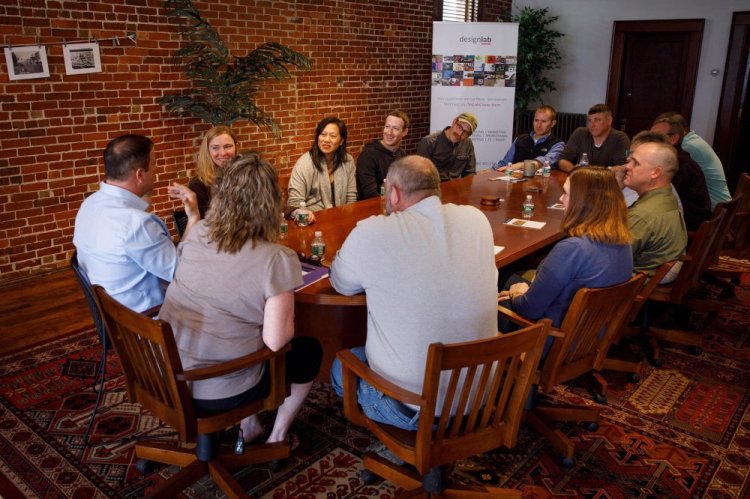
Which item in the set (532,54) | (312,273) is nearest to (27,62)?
(312,273)

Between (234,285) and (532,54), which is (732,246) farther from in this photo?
(532,54)

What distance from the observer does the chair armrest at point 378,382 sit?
1859mm

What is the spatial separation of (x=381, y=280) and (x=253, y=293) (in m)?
0.41

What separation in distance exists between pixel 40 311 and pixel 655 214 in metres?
3.73

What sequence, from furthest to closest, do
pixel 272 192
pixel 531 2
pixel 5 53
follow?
pixel 531 2
pixel 5 53
pixel 272 192

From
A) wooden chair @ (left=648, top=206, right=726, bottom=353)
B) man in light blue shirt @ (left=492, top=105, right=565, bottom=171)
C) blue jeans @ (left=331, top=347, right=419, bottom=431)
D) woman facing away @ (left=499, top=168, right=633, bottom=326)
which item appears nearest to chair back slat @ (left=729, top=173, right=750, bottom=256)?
wooden chair @ (left=648, top=206, right=726, bottom=353)

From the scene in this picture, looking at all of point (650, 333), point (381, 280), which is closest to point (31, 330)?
point (381, 280)

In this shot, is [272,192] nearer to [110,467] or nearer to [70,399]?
[110,467]

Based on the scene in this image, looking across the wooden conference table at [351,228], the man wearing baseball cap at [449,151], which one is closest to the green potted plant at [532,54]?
the man wearing baseball cap at [449,151]

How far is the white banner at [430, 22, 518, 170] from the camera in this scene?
756cm

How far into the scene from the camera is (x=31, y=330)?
3.79 m

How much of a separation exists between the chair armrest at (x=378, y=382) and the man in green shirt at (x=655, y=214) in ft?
6.45

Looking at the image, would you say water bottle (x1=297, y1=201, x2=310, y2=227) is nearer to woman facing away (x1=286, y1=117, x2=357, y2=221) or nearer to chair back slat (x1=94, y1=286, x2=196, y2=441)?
woman facing away (x1=286, y1=117, x2=357, y2=221)

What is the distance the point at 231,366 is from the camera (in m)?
1.99
